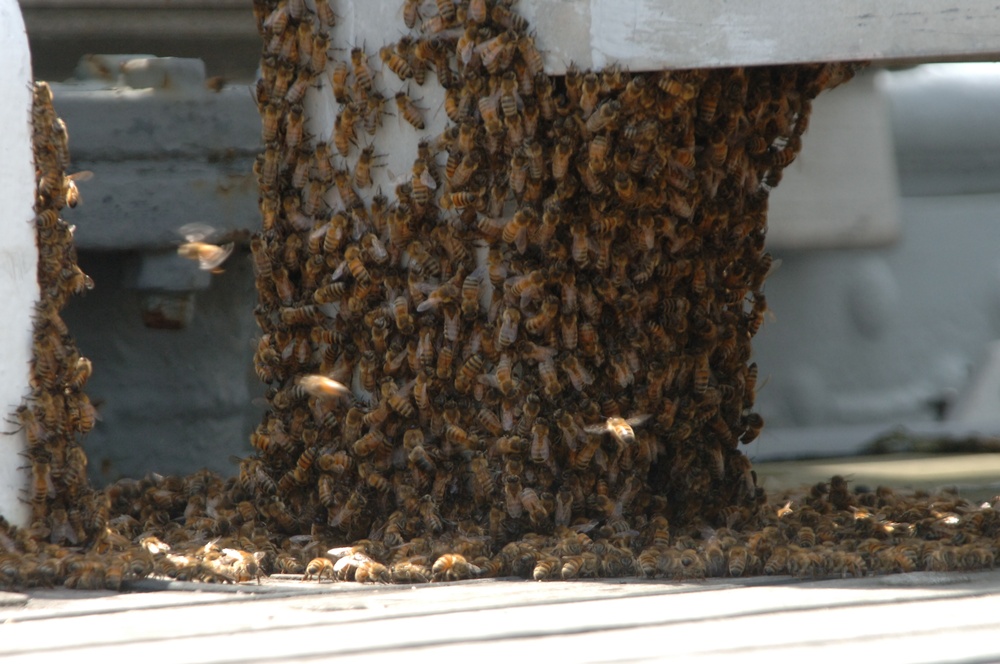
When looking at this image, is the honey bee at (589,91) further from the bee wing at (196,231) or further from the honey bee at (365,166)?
the bee wing at (196,231)

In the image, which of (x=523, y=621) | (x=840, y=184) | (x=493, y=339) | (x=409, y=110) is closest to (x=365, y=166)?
(x=409, y=110)

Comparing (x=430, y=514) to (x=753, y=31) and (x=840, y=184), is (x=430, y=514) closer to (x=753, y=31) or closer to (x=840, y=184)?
(x=753, y=31)

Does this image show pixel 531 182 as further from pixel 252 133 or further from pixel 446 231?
pixel 252 133

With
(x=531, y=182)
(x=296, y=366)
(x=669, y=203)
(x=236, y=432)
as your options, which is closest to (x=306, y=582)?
(x=296, y=366)

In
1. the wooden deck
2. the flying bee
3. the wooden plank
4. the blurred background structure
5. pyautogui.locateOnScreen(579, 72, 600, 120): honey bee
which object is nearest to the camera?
the wooden deck

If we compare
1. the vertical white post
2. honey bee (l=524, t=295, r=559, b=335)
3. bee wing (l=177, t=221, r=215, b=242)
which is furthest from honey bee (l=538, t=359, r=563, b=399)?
bee wing (l=177, t=221, r=215, b=242)

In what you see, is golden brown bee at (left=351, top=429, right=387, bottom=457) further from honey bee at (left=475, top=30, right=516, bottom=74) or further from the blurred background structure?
the blurred background structure

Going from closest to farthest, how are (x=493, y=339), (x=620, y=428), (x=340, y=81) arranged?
(x=620, y=428) → (x=493, y=339) → (x=340, y=81)
